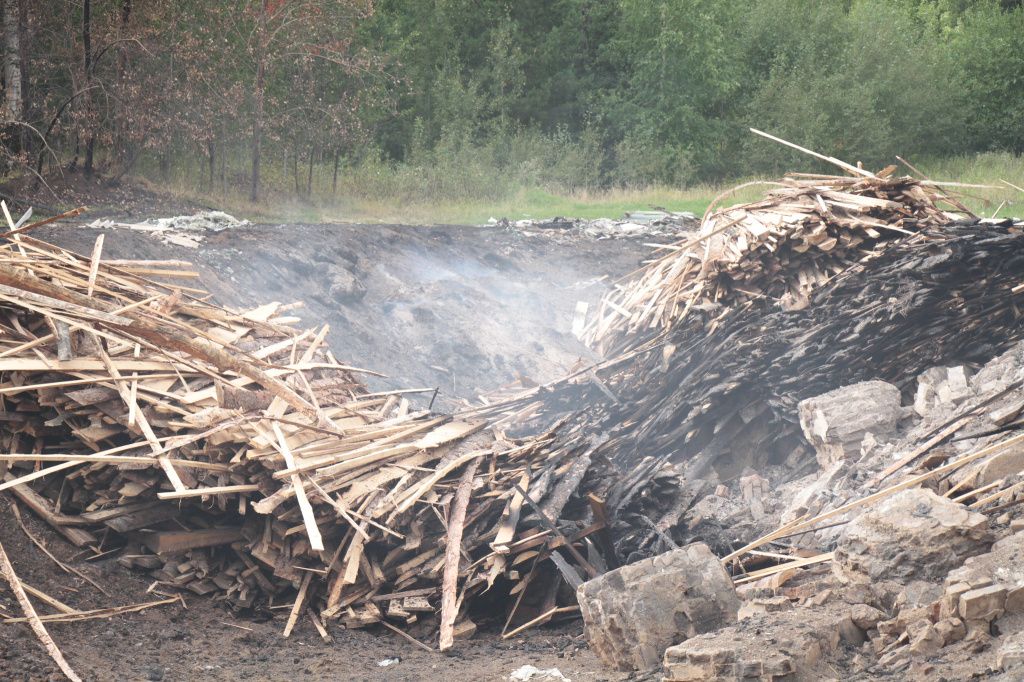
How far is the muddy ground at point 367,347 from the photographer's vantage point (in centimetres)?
439

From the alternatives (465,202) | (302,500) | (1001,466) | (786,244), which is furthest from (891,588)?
(465,202)

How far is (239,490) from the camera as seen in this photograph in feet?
16.1

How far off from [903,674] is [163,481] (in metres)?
4.08

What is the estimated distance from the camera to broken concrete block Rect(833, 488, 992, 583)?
12.7 feet

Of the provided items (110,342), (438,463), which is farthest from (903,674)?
(110,342)

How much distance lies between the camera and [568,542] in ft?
16.9

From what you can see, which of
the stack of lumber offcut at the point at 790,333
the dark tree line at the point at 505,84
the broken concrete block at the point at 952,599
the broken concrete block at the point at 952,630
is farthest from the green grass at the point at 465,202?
the broken concrete block at the point at 952,630

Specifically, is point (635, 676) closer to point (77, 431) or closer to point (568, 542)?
point (568, 542)

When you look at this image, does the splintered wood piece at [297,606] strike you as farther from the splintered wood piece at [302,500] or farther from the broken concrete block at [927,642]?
the broken concrete block at [927,642]

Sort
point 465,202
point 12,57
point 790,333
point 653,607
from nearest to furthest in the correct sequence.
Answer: point 653,607
point 790,333
point 12,57
point 465,202

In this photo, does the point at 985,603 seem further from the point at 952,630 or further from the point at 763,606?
the point at 763,606

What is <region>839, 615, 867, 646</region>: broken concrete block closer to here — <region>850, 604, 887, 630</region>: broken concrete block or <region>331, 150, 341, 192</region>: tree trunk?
<region>850, 604, 887, 630</region>: broken concrete block

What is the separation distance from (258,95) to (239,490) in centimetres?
1306

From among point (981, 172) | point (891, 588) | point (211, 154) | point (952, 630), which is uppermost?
point (981, 172)
